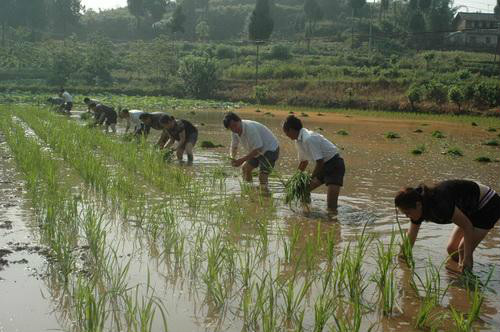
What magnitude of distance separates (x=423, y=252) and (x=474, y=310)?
200cm

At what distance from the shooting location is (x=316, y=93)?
123 ft

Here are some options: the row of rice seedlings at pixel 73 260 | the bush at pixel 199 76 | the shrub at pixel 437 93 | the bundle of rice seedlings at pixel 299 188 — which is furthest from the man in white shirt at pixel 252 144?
the bush at pixel 199 76

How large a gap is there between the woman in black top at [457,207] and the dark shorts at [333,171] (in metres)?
2.04

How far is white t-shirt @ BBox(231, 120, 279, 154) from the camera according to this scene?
7273 mm

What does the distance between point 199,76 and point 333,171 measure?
3443 cm

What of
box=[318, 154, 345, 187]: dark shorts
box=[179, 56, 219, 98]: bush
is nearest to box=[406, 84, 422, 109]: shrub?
box=[179, 56, 219, 98]: bush

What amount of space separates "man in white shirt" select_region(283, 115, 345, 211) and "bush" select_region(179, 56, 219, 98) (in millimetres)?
34031

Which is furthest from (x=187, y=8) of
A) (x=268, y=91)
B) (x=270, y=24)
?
(x=268, y=91)

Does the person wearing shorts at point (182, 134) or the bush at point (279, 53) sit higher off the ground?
the bush at point (279, 53)

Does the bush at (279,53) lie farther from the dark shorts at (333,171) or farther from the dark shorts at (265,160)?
the dark shorts at (333,171)

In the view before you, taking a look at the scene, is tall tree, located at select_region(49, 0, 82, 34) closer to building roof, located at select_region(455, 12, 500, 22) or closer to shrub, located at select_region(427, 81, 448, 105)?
building roof, located at select_region(455, 12, 500, 22)

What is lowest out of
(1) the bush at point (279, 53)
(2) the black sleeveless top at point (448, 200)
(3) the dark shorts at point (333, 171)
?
(3) the dark shorts at point (333, 171)

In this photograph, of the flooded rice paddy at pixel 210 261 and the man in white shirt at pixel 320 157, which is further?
the man in white shirt at pixel 320 157

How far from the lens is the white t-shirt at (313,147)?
6145 mm
